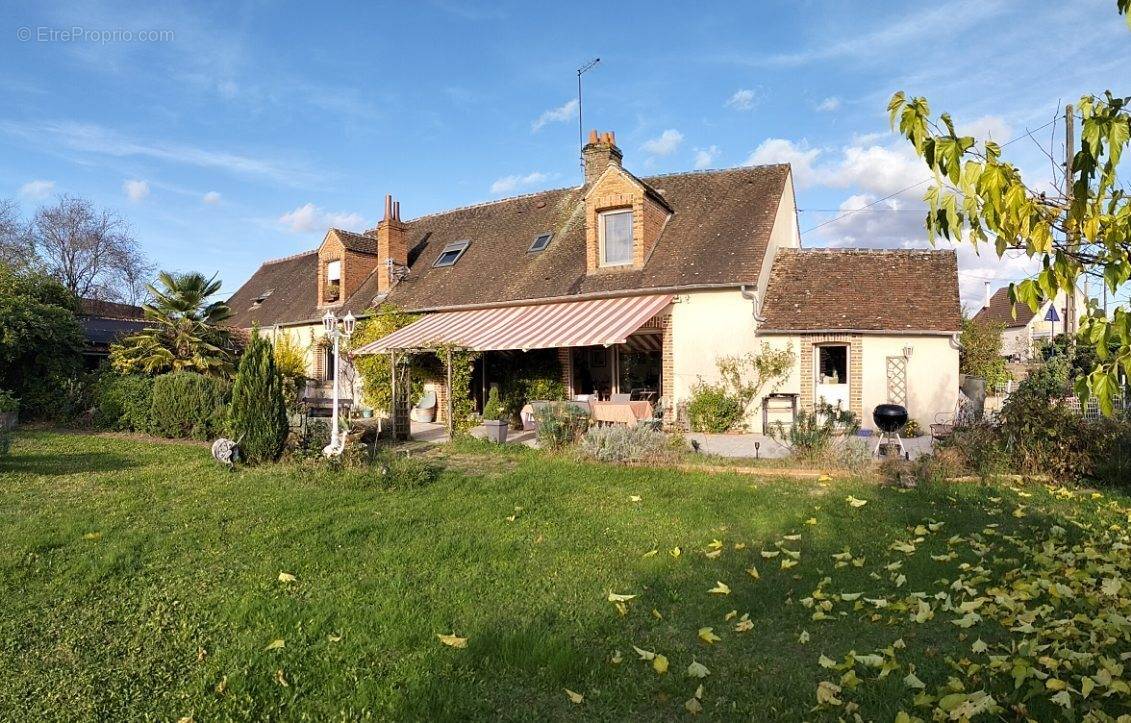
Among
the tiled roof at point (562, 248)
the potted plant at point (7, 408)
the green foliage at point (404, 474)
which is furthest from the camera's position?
the tiled roof at point (562, 248)

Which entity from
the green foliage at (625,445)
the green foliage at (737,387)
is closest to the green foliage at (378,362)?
the green foliage at (737,387)

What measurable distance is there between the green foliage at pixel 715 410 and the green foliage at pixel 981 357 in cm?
966

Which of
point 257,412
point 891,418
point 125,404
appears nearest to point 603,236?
point 891,418

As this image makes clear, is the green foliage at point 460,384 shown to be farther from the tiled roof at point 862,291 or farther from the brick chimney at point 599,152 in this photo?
the brick chimney at point 599,152

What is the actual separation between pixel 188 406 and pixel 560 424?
9640 mm

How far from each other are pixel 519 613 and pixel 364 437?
10874mm

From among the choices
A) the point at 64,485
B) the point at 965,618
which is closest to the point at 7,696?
the point at 965,618

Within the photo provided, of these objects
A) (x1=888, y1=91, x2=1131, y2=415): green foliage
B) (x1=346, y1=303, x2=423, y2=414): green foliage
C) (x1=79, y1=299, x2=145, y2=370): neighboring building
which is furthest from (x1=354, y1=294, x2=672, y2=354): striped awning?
(x1=888, y1=91, x2=1131, y2=415): green foliage

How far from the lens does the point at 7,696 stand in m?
4.38

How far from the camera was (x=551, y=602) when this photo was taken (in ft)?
19.3

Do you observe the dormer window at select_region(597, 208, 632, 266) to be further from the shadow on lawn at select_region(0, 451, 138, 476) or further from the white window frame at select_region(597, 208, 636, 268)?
the shadow on lawn at select_region(0, 451, 138, 476)

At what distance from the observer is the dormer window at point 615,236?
20.5m

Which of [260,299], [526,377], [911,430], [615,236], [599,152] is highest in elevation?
[599,152]

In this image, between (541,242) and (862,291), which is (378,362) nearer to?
(541,242)
